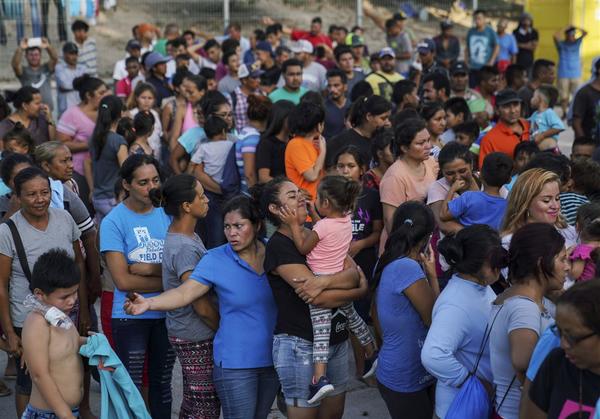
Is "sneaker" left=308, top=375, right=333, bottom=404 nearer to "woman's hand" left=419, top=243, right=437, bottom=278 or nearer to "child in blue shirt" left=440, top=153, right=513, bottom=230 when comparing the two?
"woman's hand" left=419, top=243, right=437, bottom=278

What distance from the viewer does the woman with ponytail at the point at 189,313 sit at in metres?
4.89

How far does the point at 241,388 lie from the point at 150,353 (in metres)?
0.93

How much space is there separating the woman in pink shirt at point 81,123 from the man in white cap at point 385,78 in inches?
128

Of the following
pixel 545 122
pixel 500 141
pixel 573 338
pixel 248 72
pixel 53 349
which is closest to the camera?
pixel 573 338

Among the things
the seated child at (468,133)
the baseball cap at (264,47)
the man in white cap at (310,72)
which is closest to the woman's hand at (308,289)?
the seated child at (468,133)

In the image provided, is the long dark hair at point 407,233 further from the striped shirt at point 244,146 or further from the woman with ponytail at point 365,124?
the striped shirt at point 244,146

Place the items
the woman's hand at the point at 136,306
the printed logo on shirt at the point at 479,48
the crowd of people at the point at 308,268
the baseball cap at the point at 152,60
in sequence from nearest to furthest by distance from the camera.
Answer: the crowd of people at the point at 308,268 → the woman's hand at the point at 136,306 → the baseball cap at the point at 152,60 → the printed logo on shirt at the point at 479,48

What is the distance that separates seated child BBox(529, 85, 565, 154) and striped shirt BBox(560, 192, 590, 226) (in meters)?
2.42

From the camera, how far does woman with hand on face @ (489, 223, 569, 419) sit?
3.86 metres

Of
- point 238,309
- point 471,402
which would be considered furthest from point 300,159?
point 471,402

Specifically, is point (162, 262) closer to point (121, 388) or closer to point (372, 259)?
point (121, 388)

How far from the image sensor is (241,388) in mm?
4738

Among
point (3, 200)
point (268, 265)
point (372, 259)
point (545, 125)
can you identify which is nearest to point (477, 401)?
point (268, 265)

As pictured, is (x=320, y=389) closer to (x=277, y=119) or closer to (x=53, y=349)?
(x=53, y=349)
